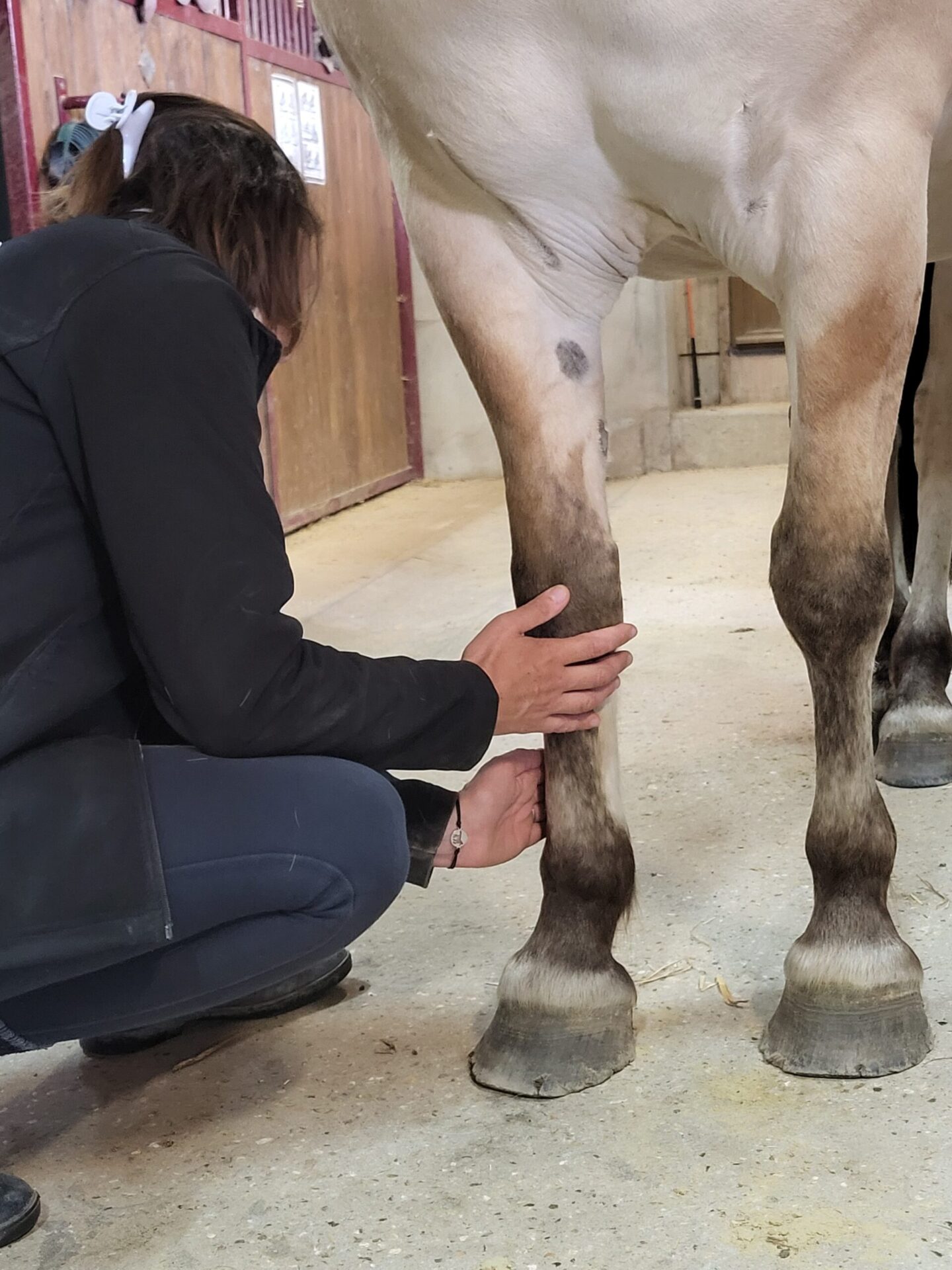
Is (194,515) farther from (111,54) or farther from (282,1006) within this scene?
(111,54)

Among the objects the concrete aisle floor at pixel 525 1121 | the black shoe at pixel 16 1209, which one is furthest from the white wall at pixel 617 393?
the black shoe at pixel 16 1209

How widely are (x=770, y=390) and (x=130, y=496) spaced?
5.96 metres

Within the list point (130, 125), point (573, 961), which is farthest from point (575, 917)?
point (130, 125)

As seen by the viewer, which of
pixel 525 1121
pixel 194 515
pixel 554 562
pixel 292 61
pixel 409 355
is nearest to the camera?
pixel 194 515

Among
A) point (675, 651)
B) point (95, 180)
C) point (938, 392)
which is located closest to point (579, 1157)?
point (95, 180)

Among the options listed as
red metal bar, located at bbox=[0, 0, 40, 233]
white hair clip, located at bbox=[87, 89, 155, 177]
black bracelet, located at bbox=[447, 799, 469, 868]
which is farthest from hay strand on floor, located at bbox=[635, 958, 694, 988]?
red metal bar, located at bbox=[0, 0, 40, 233]

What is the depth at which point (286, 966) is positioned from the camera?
1.33 meters

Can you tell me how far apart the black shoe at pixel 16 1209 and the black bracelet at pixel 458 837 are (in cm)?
51

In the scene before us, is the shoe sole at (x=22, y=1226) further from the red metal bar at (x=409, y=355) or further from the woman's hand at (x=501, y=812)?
the red metal bar at (x=409, y=355)

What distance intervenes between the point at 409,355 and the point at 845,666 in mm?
5564

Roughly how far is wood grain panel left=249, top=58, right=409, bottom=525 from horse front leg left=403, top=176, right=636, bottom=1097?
12.9ft

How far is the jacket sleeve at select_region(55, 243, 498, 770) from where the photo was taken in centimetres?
117

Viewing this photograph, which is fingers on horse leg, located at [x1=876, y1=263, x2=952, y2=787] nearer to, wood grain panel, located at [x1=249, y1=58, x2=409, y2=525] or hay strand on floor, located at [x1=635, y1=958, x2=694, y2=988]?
hay strand on floor, located at [x1=635, y1=958, x2=694, y2=988]

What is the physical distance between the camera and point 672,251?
1.73m
